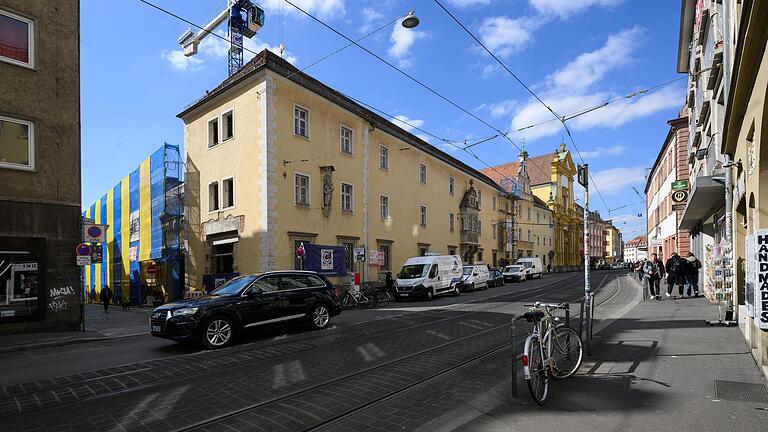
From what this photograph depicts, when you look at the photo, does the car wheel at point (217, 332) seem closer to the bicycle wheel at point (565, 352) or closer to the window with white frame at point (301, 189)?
the bicycle wheel at point (565, 352)

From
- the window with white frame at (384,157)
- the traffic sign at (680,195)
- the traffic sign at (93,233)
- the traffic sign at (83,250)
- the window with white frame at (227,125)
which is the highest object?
the window with white frame at (227,125)

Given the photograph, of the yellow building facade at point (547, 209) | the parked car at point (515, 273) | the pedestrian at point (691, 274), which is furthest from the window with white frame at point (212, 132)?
the yellow building facade at point (547, 209)

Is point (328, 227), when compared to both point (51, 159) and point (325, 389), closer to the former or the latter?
point (51, 159)

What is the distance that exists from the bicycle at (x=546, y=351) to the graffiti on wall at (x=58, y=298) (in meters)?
13.9

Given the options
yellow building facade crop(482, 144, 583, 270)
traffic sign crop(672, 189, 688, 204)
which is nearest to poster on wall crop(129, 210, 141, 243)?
traffic sign crop(672, 189, 688, 204)

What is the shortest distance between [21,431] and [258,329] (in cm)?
596

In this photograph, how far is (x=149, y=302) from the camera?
23719 millimetres

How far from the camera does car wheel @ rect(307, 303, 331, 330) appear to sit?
1192 centimetres

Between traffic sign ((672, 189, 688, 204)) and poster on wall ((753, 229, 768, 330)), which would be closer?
poster on wall ((753, 229, 768, 330))

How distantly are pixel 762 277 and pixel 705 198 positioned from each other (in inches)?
444

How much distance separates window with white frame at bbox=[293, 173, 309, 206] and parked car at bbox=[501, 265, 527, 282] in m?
22.7

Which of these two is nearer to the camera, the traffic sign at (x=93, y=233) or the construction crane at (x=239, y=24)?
the traffic sign at (x=93, y=233)

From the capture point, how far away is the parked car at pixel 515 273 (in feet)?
128

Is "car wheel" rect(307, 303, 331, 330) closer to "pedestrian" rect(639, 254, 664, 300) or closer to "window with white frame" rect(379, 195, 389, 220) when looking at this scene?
"pedestrian" rect(639, 254, 664, 300)
